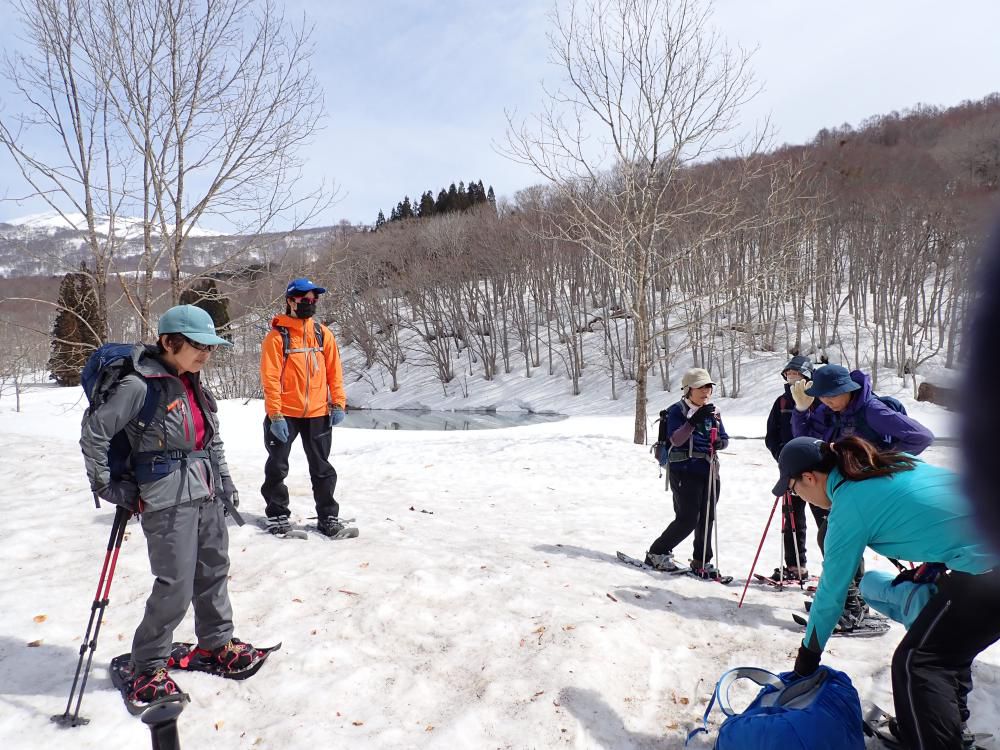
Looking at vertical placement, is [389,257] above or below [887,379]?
above

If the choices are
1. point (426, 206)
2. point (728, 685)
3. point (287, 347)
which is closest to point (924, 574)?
point (728, 685)

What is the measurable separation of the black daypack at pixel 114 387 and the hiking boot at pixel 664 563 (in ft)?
14.3

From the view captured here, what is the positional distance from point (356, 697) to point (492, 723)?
0.78m

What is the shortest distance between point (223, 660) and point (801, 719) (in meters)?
3.01

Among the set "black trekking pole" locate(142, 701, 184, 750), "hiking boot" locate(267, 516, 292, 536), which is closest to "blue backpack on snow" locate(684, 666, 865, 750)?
"black trekking pole" locate(142, 701, 184, 750)

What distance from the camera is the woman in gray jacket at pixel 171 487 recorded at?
3.04 m

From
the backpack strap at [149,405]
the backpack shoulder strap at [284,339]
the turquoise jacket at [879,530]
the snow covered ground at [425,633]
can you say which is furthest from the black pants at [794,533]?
the backpack strap at [149,405]

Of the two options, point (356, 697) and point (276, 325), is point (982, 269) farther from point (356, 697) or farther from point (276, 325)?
point (276, 325)

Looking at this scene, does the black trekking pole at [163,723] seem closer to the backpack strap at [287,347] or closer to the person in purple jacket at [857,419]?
the backpack strap at [287,347]

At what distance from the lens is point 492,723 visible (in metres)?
3.10

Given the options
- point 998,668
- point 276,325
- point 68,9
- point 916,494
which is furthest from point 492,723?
point 68,9

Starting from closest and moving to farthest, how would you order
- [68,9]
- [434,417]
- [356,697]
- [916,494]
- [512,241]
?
[916,494], [356,697], [68,9], [434,417], [512,241]

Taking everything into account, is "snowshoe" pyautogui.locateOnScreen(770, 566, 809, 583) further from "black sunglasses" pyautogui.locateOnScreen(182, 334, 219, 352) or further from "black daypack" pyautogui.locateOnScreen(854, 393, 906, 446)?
"black sunglasses" pyautogui.locateOnScreen(182, 334, 219, 352)

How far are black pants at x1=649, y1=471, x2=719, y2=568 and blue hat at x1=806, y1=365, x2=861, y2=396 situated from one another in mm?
1426
